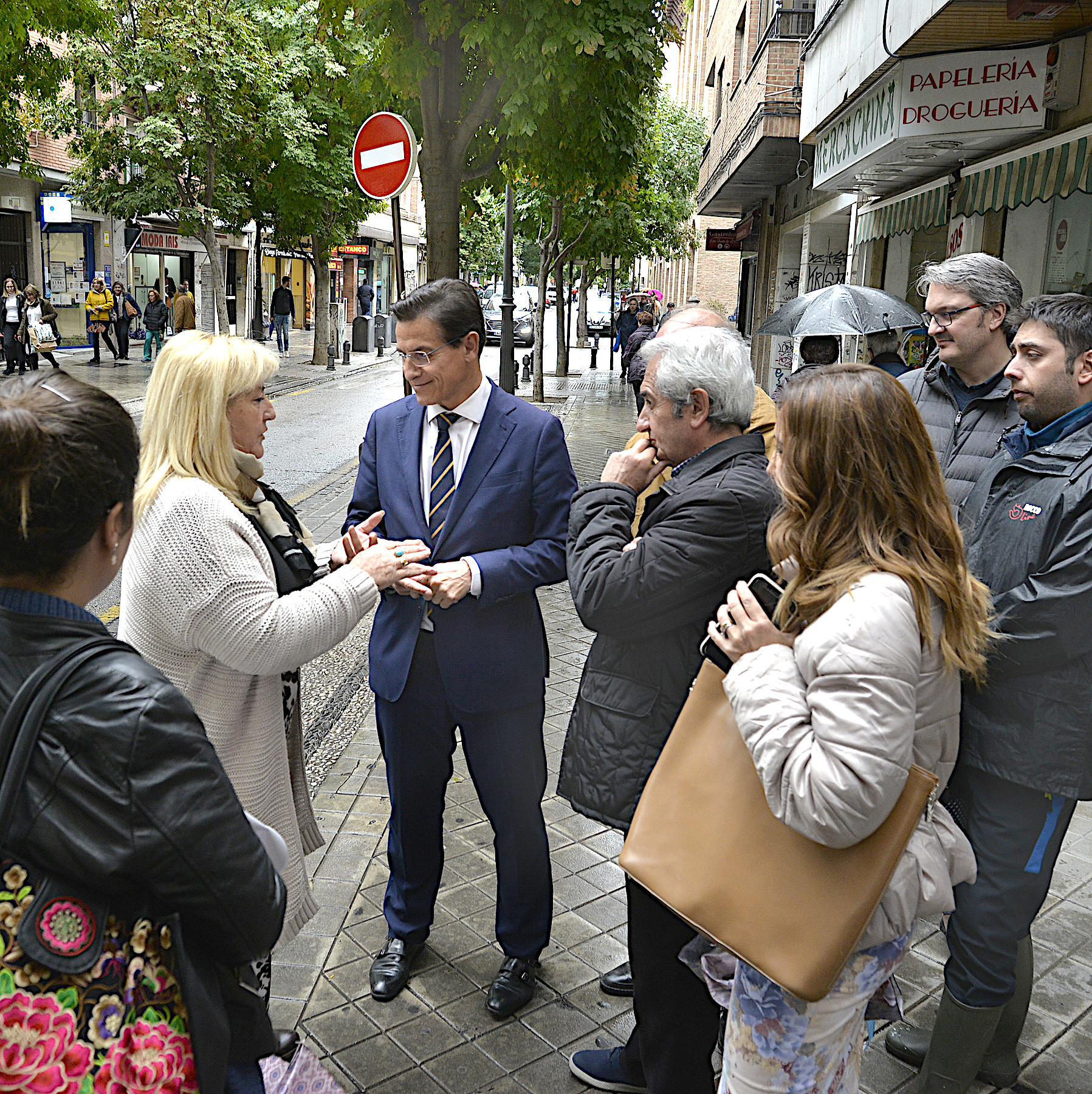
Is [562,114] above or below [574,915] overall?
above

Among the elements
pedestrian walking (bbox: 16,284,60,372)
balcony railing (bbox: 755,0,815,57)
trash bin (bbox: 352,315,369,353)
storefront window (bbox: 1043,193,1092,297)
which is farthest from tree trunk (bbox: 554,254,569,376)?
storefront window (bbox: 1043,193,1092,297)

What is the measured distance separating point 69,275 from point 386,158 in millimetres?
27935

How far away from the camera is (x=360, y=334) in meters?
35.1

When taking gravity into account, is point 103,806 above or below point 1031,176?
below

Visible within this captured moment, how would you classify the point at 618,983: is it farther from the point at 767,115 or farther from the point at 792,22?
the point at 792,22

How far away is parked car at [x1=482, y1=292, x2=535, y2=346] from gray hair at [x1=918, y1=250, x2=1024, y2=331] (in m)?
29.8

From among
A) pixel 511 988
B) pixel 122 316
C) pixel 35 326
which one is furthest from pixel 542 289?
pixel 511 988

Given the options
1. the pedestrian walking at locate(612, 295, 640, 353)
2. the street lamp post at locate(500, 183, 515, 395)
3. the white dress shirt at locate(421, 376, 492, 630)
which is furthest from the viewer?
the pedestrian walking at locate(612, 295, 640, 353)

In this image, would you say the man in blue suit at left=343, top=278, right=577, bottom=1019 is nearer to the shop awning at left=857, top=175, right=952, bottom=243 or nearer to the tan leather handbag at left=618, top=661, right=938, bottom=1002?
the tan leather handbag at left=618, top=661, right=938, bottom=1002

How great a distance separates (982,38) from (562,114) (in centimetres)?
355

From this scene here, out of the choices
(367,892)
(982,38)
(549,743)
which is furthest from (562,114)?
(367,892)

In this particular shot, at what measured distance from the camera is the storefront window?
758 centimetres

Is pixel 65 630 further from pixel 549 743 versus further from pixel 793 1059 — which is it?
pixel 549 743

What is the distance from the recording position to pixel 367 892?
12.9 ft
